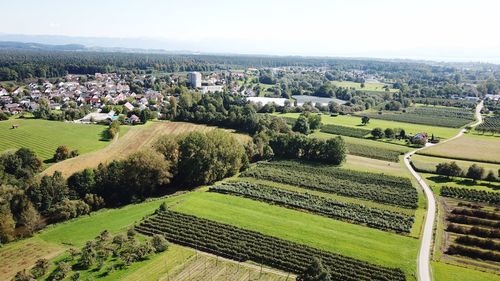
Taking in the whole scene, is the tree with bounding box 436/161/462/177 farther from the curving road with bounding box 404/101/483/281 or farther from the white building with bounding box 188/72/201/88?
the white building with bounding box 188/72/201/88

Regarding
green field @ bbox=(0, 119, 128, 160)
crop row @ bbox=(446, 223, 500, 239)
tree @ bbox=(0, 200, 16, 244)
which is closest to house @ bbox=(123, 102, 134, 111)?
green field @ bbox=(0, 119, 128, 160)

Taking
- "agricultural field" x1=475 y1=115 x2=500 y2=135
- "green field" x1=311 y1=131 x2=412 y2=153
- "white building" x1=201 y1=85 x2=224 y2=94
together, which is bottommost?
"green field" x1=311 y1=131 x2=412 y2=153

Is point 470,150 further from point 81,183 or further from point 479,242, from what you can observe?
point 81,183

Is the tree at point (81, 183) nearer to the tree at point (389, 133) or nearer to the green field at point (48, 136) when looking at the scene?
the green field at point (48, 136)

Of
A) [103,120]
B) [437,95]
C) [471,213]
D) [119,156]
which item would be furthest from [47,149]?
[437,95]

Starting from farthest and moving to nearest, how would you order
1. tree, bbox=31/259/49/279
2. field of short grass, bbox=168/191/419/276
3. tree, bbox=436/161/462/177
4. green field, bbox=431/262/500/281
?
1. tree, bbox=436/161/462/177
2. field of short grass, bbox=168/191/419/276
3. green field, bbox=431/262/500/281
4. tree, bbox=31/259/49/279

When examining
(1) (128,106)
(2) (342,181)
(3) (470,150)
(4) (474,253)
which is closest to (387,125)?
(3) (470,150)

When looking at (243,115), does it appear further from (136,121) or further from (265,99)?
(265,99)

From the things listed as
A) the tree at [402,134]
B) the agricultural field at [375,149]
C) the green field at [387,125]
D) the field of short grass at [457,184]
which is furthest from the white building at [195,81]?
the field of short grass at [457,184]
